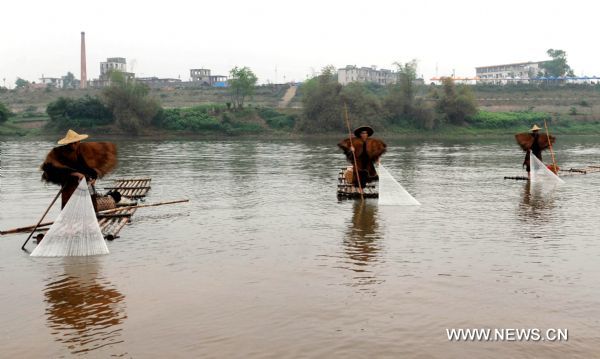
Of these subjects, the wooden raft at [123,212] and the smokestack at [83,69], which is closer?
the wooden raft at [123,212]

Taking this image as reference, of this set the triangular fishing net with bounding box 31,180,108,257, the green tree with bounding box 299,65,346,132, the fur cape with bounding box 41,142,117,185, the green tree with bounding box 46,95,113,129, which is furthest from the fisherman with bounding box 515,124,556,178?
the green tree with bounding box 46,95,113,129

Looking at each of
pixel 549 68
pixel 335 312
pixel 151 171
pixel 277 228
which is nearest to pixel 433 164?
pixel 151 171

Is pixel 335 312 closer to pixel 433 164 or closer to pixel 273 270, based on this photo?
pixel 273 270

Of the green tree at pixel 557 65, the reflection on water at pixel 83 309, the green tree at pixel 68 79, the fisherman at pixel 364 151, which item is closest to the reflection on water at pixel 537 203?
the fisherman at pixel 364 151

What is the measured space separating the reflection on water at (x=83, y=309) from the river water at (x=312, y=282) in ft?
0.08

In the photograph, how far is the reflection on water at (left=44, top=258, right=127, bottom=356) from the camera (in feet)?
19.6

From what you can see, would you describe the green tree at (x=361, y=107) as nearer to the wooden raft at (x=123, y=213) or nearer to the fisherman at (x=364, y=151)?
the wooden raft at (x=123, y=213)

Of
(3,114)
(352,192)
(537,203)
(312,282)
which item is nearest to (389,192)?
(352,192)

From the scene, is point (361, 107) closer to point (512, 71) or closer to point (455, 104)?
point (455, 104)

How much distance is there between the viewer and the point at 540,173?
1836 centimetres

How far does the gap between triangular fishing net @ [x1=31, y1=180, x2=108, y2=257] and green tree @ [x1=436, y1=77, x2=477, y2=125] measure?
61.5m

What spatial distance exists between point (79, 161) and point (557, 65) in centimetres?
12883

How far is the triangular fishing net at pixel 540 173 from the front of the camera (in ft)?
59.7

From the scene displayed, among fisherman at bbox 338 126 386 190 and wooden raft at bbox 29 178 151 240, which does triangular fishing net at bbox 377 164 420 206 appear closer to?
fisherman at bbox 338 126 386 190
